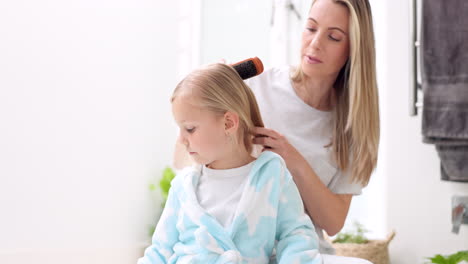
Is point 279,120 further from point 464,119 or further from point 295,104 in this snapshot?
point 464,119

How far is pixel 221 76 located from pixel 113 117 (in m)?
1.14

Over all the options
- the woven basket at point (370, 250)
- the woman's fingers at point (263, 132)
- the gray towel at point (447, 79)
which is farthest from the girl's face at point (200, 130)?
the woven basket at point (370, 250)

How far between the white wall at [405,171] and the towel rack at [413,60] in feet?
0.63

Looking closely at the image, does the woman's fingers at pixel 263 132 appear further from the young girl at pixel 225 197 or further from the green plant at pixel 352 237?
the green plant at pixel 352 237

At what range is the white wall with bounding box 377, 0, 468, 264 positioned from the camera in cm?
229

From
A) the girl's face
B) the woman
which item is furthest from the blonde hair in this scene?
the girl's face

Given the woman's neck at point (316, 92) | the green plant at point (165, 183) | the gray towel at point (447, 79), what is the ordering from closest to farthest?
the woman's neck at point (316, 92), the gray towel at point (447, 79), the green plant at point (165, 183)

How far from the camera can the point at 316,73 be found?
1471 mm

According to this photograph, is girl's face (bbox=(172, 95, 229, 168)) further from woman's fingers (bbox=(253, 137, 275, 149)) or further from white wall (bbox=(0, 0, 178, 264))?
white wall (bbox=(0, 0, 178, 264))

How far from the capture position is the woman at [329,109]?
Answer: 55.6 inches

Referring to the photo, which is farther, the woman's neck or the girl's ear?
the woman's neck

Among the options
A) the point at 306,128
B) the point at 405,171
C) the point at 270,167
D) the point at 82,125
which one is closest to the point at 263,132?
the point at 270,167

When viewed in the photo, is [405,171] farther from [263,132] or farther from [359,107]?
[263,132]

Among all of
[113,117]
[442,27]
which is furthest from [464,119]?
[113,117]
